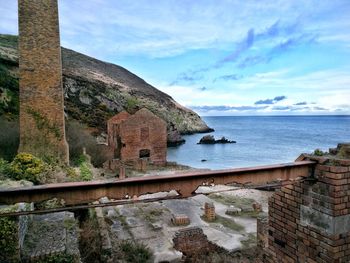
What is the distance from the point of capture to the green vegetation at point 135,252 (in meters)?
8.10

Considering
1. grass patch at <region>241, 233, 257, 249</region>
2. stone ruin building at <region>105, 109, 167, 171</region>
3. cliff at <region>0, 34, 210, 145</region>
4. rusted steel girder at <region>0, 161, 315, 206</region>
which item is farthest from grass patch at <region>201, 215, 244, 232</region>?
cliff at <region>0, 34, 210, 145</region>

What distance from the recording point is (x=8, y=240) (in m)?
5.24

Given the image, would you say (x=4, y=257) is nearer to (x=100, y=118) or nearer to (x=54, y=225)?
(x=54, y=225)

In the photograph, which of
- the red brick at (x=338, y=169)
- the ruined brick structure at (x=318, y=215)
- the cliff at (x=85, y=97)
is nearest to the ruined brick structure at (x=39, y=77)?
the cliff at (x=85, y=97)

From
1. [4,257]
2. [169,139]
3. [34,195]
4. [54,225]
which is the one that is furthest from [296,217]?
[169,139]

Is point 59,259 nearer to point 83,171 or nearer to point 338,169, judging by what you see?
point 338,169

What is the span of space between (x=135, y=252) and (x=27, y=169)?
5.49 m

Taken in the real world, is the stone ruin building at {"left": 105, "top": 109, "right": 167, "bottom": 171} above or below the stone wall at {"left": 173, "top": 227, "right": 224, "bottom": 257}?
above

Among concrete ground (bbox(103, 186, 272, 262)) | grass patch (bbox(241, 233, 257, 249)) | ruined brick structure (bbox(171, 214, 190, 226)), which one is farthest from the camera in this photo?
ruined brick structure (bbox(171, 214, 190, 226))

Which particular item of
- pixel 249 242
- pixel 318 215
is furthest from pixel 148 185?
pixel 249 242

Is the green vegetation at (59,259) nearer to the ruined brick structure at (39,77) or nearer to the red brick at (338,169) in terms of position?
the red brick at (338,169)

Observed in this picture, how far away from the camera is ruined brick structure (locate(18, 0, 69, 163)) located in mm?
14789

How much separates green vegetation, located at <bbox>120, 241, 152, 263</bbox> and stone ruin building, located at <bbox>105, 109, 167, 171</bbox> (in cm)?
2188

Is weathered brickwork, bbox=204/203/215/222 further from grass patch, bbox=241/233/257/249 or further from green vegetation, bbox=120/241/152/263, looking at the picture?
green vegetation, bbox=120/241/152/263
